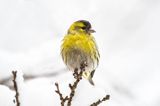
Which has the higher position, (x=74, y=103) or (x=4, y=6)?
(x=4, y=6)

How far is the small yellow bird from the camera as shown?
4495mm

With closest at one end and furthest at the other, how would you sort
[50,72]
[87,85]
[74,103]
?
1. [74,103]
2. [87,85]
3. [50,72]

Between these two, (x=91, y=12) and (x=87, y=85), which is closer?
(x=87, y=85)

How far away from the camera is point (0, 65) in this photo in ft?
8.32

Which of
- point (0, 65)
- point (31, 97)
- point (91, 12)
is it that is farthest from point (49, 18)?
point (31, 97)

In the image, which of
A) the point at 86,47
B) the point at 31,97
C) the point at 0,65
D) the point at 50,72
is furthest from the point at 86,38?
the point at 31,97

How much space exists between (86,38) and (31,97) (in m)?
2.54

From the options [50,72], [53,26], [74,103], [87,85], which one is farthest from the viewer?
[53,26]

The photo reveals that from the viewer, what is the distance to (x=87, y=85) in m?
2.42

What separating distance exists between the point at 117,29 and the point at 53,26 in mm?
980

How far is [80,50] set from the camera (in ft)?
14.9

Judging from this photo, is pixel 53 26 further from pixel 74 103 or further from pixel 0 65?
pixel 74 103

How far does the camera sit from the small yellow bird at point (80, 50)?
4.50 metres

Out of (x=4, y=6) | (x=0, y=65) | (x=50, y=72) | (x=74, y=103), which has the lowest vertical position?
(x=74, y=103)
